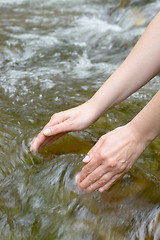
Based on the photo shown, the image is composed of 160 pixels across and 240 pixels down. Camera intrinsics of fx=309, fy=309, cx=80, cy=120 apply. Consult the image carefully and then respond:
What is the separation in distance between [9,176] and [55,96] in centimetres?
116

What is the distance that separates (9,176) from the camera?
75.3 inches

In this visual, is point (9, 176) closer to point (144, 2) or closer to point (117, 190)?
point (117, 190)

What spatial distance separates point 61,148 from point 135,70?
2.41ft

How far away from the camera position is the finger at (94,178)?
4.73 feet

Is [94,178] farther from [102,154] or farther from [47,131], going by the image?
[47,131]

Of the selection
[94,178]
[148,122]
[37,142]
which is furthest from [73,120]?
[148,122]

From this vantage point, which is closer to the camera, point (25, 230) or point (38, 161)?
point (25, 230)

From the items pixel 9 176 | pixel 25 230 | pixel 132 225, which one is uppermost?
pixel 9 176

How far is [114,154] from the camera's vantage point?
141 cm

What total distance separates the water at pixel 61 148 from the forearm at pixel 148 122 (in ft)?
1.46

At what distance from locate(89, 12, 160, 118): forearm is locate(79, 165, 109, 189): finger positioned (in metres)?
0.40

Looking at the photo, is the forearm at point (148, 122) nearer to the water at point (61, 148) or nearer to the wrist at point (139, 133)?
the wrist at point (139, 133)

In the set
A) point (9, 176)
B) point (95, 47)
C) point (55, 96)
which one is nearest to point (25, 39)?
point (95, 47)

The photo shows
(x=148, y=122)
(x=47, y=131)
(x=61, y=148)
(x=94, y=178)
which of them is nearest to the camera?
(x=148, y=122)
